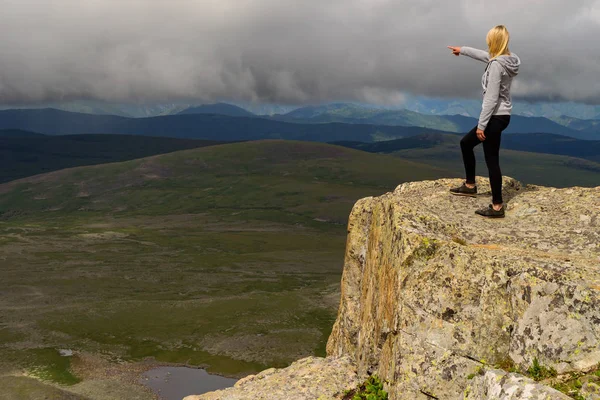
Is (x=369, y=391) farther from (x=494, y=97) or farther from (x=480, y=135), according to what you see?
(x=494, y=97)

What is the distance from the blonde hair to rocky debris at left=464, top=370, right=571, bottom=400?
36.5 ft

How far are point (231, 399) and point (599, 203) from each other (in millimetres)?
17368

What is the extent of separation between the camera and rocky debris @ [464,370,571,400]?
1227 cm

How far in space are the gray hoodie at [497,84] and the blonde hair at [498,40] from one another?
25 centimetres

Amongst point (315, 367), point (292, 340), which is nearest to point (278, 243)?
point (292, 340)

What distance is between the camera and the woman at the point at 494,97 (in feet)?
58.6

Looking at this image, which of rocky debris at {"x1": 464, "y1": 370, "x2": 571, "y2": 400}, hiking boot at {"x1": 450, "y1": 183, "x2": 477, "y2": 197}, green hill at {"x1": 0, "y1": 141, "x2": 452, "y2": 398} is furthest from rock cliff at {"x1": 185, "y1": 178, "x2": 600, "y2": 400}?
green hill at {"x1": 0, "y1": 141, "x2": 452, "y2": 398}

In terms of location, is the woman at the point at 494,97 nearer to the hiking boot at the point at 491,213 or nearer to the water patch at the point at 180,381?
the hiking boot at the point at 491,213

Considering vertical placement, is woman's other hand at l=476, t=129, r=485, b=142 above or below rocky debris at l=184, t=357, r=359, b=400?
above

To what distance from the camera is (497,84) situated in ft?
58.6

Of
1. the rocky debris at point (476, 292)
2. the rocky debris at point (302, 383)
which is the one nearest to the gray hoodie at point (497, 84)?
the rocky debris at point (476, 292)

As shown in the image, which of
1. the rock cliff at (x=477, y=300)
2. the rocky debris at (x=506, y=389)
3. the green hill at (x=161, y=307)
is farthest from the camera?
the green hill at (x=161, y=307)

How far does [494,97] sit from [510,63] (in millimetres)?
1323

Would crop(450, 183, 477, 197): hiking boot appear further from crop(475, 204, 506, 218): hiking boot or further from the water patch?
the water patch
